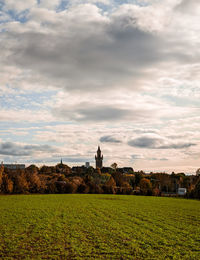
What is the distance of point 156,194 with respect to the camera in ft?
346

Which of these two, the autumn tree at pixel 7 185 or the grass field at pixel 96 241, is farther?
the autumn tree at pixel 7 185

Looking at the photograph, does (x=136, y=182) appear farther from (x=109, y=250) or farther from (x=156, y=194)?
(x=109, y=250)

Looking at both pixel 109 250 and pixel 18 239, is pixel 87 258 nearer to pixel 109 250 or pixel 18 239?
pixel 109 250

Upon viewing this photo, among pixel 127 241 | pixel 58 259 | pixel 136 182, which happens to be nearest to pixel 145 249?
pixel 127 241

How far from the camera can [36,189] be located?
10988 cm

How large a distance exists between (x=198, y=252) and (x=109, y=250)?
5.97m

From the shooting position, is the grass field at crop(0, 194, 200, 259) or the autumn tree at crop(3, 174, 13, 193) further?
the autumn tree at crop(3, 174, 13, 193)

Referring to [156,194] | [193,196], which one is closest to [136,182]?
[156,194]

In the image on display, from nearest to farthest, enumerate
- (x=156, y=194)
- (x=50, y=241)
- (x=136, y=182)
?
(x=50, y=241) < (x=156, y=194) < (x=136, y=182)

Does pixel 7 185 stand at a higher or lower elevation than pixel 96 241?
lower

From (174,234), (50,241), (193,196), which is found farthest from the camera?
(193,196)

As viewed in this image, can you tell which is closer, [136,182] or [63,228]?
[63,228]

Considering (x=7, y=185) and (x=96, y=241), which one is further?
(x=7, y=185)

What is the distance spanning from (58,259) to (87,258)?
1.69m
